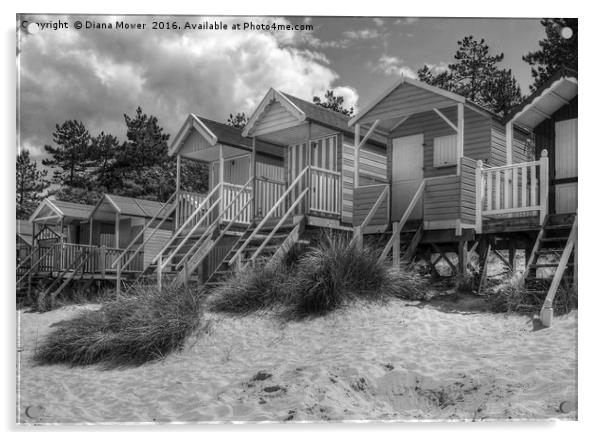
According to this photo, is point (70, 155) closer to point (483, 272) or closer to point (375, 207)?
point (375, 207)

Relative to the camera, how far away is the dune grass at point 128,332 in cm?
1043

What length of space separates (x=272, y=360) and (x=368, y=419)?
2.29 m

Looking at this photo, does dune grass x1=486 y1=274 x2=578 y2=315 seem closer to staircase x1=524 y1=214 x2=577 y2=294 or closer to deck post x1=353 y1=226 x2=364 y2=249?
staircase x1=524 y1=214 x2=577 y2=294

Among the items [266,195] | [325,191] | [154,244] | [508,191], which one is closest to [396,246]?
[508,191]

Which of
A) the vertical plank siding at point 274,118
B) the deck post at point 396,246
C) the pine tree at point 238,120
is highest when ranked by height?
the pine tree at point 238,120

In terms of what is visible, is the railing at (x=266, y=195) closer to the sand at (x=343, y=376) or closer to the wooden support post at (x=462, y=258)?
the wooden support post at (x=462, y=258)

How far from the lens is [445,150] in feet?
51.8

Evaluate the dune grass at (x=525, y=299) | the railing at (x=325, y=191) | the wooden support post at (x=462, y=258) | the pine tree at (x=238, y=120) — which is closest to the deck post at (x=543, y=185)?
the wooden support post at (x=462, y=258)

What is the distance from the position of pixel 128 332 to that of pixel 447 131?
856cm

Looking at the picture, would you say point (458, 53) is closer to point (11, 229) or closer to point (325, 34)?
point (325, 34)

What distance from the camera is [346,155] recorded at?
17.5 metres

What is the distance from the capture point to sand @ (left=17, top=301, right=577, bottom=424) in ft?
26.2

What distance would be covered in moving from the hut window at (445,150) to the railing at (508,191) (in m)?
1.86
